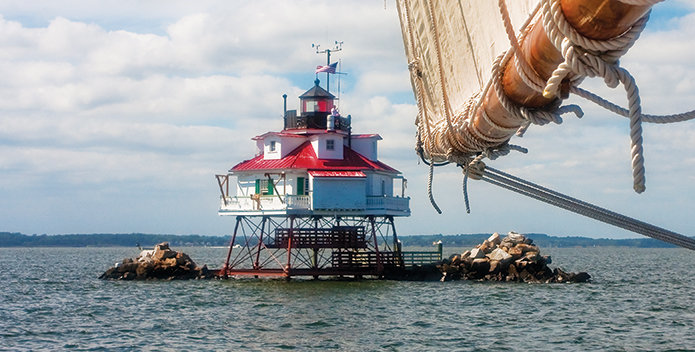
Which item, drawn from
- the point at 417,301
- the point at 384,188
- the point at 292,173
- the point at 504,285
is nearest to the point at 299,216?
the point at 292,173

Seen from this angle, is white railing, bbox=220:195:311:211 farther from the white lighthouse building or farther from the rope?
the rope

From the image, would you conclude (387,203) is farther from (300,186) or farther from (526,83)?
(526,83)

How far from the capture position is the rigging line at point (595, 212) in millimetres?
5809

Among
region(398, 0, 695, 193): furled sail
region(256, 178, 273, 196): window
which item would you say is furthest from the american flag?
region(398, 0, 695, 193): furled sail

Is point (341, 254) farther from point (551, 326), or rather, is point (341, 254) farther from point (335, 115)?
point (551, 326)

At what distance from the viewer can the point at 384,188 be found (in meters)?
45.4

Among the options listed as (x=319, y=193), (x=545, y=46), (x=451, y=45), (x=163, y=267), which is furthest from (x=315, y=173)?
(x=545, y=46)

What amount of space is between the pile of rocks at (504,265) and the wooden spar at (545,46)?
4079 centimetres

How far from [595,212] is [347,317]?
25412 mm

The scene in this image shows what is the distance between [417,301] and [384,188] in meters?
10.2

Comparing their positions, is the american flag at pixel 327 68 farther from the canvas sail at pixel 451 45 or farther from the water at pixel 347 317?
the canvas sail at pixel 451 45

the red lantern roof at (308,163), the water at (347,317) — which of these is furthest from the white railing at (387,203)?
the water at (347,317)

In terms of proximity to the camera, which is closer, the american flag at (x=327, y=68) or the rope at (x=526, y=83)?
the rope at (x=526, y=83)

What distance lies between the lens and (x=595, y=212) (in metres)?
6.07
